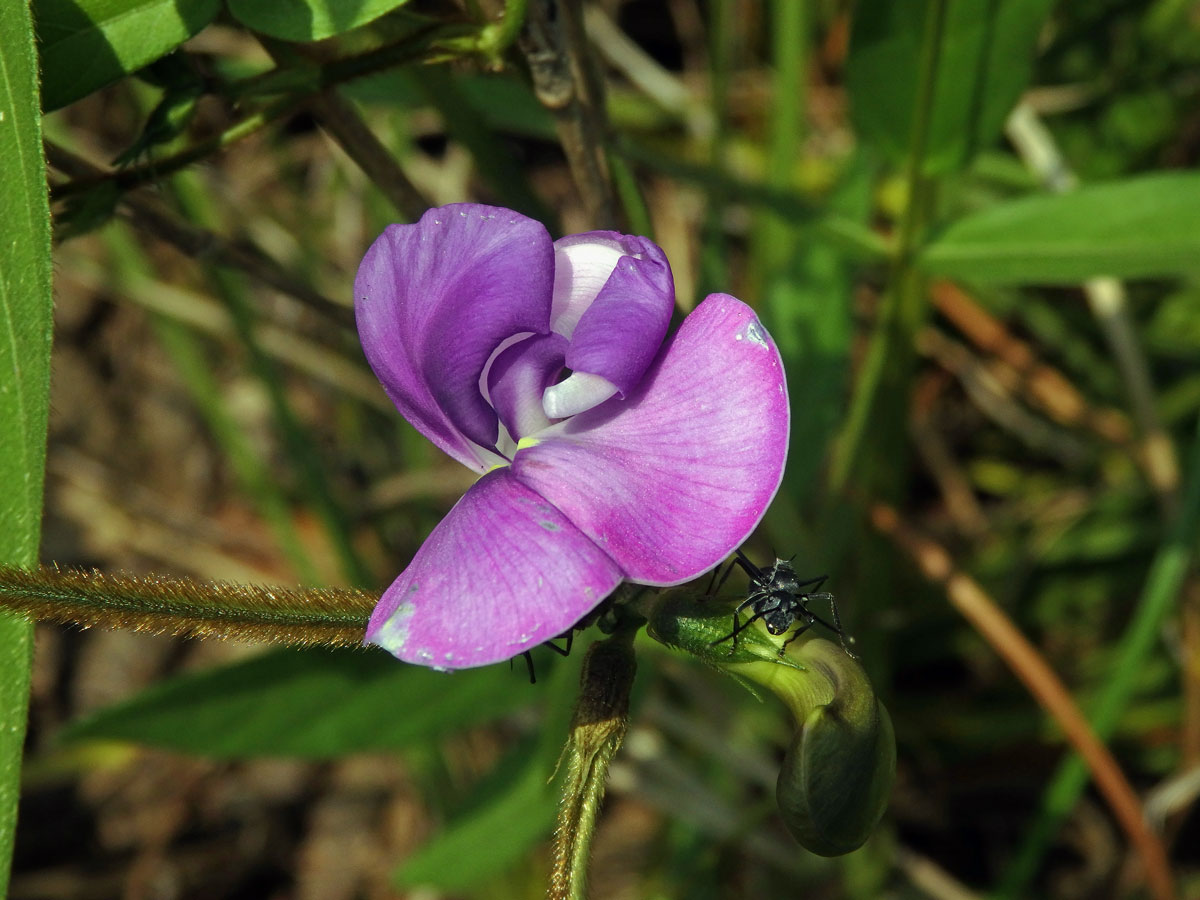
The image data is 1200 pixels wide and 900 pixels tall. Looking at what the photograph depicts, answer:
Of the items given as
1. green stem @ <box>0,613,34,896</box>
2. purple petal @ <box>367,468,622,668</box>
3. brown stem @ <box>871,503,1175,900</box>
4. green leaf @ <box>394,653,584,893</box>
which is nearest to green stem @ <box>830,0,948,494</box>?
brown stem @ <box>871,503,1175,900</box>

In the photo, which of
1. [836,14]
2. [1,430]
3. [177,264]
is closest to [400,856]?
[177,264]

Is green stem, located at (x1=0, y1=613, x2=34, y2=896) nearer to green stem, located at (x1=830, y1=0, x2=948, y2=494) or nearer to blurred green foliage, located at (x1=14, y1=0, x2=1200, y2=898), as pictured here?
blurred green foliage, located at (x1=14, y1=0, x2=1200, y2=898)

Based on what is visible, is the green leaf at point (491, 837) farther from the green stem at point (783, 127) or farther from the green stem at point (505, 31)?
the green stem at point (505, 31)

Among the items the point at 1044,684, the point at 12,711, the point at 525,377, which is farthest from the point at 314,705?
the point at 1044,684

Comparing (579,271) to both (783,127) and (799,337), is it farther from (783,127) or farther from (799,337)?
(783,127)

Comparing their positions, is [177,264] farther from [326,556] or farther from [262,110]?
[262,110]

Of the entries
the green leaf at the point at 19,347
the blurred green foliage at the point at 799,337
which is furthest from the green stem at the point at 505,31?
the green leaf at the point at 19,347
